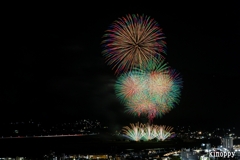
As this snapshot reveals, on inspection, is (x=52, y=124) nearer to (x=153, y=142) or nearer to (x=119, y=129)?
(x=119, y=129)

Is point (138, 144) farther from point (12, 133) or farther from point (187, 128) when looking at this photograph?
point (12, 133)

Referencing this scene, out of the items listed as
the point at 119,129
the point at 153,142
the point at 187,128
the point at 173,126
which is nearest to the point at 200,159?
the point at 153,142

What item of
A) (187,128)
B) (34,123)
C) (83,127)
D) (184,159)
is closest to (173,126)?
(187,128)

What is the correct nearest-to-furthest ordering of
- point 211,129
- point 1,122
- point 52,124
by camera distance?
point 211,129 → point 1,122 → point 52,124

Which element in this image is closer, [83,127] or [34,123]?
[34,123]

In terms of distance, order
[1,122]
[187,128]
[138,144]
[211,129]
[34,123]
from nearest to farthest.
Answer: [138,144]
[211,129]
[187,128]
[1,122]
[34,123]

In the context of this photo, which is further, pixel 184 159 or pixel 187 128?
pixel 187 128

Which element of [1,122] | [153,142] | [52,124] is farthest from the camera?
[52,124]

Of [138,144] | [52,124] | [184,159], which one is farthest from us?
[52,124]
